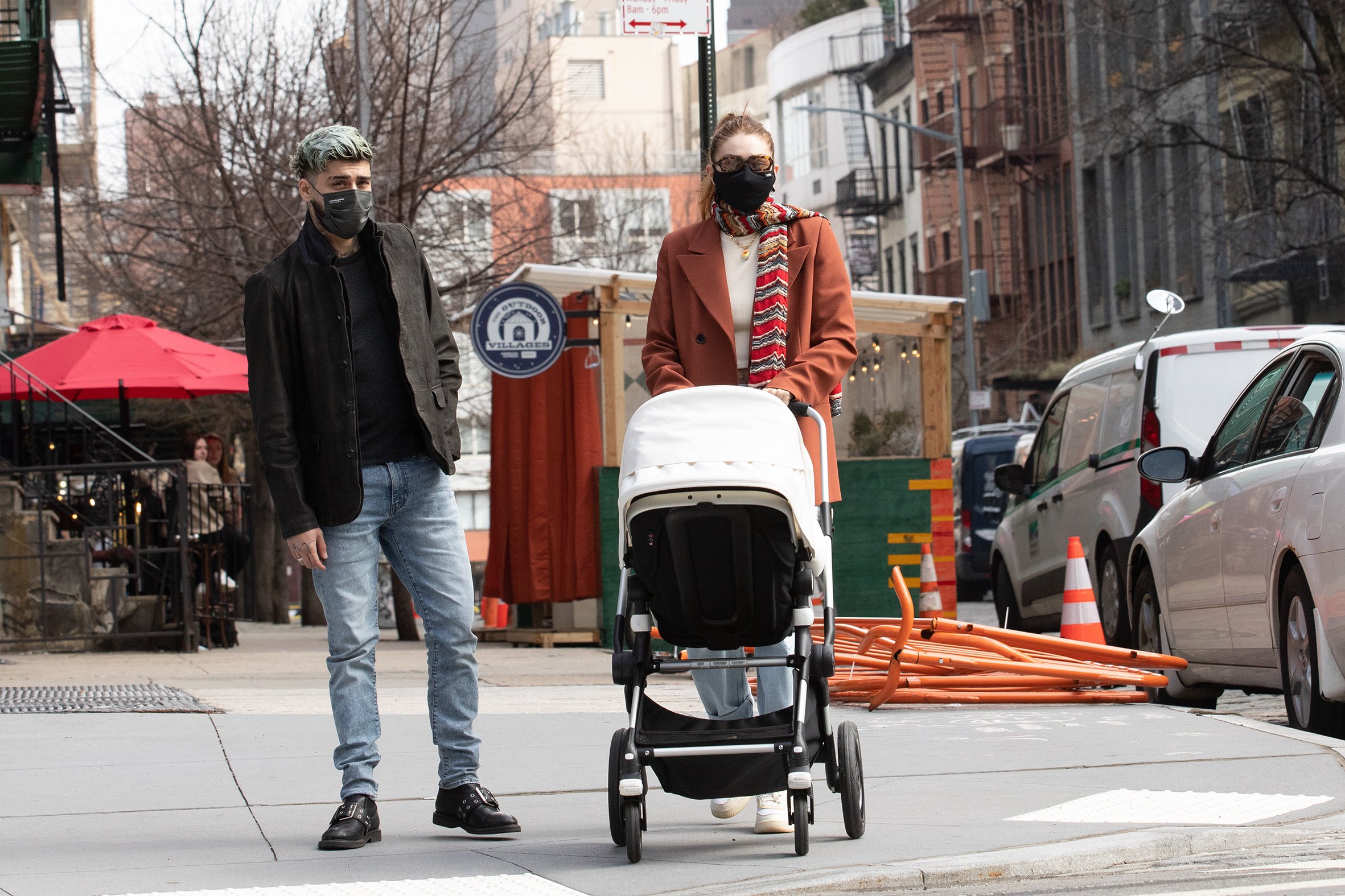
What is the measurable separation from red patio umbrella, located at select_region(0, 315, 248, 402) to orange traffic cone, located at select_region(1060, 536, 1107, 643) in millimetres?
8455

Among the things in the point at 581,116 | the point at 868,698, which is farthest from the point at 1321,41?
the point at 581,116

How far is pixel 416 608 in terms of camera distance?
19.3ft

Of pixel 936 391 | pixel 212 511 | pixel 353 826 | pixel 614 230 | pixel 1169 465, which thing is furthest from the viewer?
pixel 614 230

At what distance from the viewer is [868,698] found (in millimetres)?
9391

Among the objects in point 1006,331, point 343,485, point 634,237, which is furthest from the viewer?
point 1006,331

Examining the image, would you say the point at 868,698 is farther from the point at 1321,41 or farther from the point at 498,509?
the point at 1321,41

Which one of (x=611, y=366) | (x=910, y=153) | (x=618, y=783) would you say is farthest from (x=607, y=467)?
(x=910, y=153)

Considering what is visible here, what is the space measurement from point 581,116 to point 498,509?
56.8 metres

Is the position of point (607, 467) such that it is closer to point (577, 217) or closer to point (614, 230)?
point (577, 217)

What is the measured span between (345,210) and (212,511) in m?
13.5

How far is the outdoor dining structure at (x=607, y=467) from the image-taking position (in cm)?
1443

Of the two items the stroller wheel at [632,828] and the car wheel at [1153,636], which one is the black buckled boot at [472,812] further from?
the car wheel at [1153,636]

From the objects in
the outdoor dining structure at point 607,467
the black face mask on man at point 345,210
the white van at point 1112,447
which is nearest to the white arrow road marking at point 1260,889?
the black face mask on man at point 345,210

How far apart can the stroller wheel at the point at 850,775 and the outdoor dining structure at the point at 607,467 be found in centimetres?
859
